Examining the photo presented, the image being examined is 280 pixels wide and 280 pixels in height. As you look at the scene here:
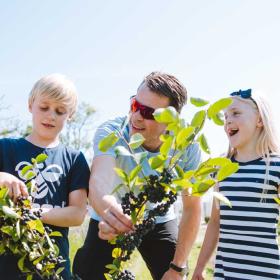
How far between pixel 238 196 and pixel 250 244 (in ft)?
0.88

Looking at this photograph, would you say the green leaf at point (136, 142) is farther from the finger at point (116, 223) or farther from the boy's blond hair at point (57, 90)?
the boy's blond hair at point (57, 90)

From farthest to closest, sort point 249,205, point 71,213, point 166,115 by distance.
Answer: point 249,205 → point 71,213 → point 166,115

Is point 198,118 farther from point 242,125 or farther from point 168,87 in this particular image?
point 242,125

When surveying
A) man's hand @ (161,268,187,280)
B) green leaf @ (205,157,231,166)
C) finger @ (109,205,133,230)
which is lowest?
man's hand @ (161,268,187,280)

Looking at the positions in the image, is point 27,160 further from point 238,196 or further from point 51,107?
point 238,196

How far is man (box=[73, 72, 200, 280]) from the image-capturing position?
181 cm

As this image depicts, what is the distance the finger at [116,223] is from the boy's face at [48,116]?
1.01 m

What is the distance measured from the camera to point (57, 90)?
2.05m

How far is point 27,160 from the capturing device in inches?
80.8

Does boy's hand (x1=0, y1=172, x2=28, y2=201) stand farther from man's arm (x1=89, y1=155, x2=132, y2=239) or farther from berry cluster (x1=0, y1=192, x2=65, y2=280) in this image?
man's arm (x1=89, y1=155, x2=132, y2=239)

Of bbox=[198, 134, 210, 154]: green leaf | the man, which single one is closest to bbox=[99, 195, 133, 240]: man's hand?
bbox=[198, 134, 210, 154]: green leaf

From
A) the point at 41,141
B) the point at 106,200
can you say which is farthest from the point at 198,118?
the point at 41,141

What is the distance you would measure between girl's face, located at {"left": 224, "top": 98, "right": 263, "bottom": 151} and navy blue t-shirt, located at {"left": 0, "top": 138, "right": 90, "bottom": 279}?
2.80 feet

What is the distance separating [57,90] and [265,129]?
1.18 metres
